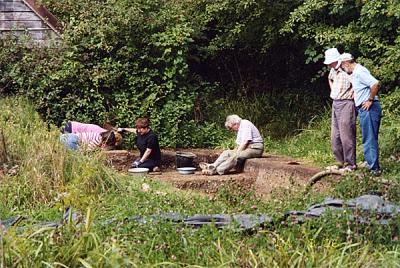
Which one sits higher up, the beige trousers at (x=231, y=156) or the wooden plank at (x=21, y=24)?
the wooden plank at (x=21, y=24)

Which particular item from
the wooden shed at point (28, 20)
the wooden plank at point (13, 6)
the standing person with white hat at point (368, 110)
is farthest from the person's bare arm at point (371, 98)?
the wooden plank at point (13, 6)

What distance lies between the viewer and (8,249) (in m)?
4.57

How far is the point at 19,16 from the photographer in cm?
1418

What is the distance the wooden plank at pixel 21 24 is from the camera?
14.1m

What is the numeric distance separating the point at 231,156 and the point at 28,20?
518 cm

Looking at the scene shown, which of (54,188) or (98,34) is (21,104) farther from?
(54,188)

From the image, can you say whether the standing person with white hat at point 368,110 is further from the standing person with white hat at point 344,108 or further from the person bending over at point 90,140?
the person bending over at point 90,140

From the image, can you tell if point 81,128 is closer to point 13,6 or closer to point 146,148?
point 146,148

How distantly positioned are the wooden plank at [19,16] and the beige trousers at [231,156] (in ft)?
16.4

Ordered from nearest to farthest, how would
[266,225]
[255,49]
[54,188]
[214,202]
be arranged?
[266,225] < [214,202] < [54,188] < [255,49]

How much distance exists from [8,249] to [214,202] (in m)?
2.97

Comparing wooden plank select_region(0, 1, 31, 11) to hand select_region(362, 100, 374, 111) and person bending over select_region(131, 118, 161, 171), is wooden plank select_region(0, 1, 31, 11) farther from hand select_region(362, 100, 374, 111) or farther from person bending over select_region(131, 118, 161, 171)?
hand select_region(362, 100, 374, 111)

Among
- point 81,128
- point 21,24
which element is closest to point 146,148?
point 81,128

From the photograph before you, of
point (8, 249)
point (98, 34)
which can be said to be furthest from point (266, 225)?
point (98, 34)
